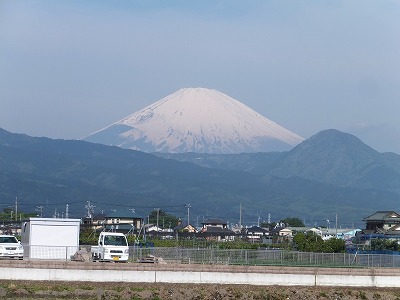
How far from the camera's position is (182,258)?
62.9 metres

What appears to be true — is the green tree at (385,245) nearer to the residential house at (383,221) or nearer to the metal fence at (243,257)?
the residential house at (383,221)

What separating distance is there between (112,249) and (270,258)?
13.3 m

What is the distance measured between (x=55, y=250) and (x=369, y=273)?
1773 centimetres

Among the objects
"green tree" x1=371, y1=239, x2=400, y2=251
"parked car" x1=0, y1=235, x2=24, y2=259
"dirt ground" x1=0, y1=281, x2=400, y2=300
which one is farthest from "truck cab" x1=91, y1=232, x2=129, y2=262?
"green tree" x1=371, y1=239, x2=400, y2=251

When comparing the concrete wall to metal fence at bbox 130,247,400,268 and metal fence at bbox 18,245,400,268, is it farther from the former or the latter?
metal fence at bbox 130,247,400,268

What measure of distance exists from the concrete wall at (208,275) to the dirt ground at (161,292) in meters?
0.96

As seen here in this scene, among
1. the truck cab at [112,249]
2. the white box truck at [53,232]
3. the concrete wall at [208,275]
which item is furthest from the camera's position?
the white box truck at [53,232]

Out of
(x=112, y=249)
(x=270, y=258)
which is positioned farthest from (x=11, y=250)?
(x=270, y=258)

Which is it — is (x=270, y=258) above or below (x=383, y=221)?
below

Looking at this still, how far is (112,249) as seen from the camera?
56.0 meters

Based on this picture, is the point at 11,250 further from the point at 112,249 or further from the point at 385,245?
the point at 385,245

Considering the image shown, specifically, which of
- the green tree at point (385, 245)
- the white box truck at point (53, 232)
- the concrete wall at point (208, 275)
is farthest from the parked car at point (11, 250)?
the green tree at point (385, 245)

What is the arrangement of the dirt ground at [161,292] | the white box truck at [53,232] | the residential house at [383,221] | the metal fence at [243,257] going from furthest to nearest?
the residential house at [383,221] < the white box truck at [53,232] < the metal fence at [243,257] < the dirt ground at [161,292]

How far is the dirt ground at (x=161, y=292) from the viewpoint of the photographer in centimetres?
4416
